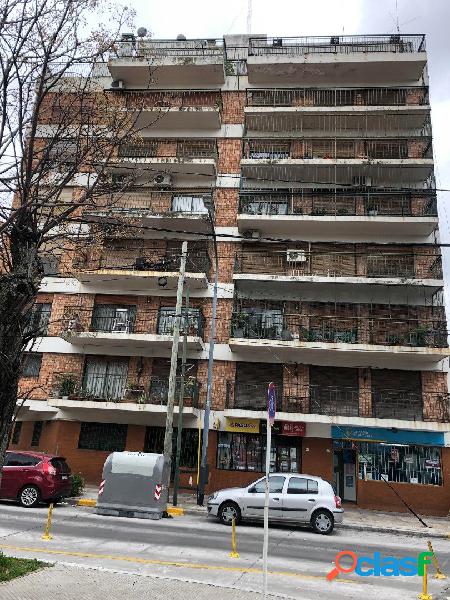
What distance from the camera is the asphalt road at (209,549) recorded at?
8.03 meters

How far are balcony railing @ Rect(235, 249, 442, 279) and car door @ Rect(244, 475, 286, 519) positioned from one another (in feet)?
35.5

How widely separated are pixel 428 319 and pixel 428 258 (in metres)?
2.94

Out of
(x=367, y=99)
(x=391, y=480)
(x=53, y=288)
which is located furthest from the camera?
(x=367, y=99)

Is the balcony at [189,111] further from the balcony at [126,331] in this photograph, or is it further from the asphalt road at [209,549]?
the asphalt road at [209,549]

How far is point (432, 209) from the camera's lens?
73.6ft

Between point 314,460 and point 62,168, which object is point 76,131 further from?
point 314,460

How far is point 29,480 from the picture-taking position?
47.2 ft

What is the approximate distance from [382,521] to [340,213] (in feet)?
44.7

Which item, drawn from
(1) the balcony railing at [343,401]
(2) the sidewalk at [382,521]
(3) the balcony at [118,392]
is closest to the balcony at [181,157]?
(3) the balcony at [118,392]

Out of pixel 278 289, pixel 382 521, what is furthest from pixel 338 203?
pixel 382 521

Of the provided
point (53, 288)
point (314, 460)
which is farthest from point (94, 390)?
point (314, 460)

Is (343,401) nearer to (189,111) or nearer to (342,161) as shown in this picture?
(342,161)

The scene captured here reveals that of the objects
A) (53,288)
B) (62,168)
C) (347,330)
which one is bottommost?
(62,168)

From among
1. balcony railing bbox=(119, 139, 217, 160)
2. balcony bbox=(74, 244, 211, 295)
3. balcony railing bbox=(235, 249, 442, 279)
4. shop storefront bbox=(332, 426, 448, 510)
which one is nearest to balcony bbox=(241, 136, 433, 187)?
balcony railing bbox=(119, 139, 217, 160)
